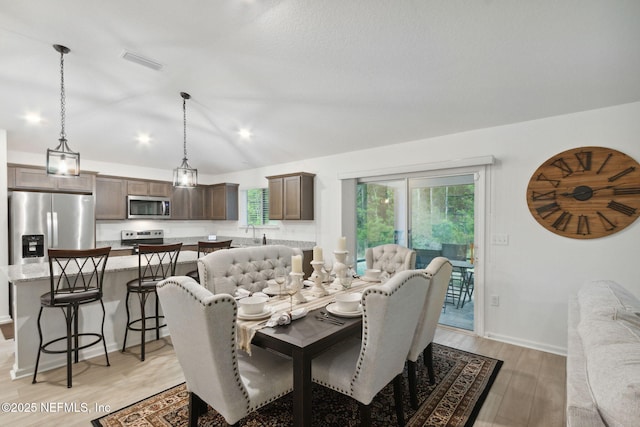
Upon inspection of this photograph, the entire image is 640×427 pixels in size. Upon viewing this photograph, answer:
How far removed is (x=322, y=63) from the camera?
2783 millimetres

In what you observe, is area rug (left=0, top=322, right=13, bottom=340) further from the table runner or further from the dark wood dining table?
the dark wood dining table

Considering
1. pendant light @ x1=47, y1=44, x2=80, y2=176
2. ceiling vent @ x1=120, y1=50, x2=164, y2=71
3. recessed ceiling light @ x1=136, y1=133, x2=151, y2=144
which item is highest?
ceiling vent @ x1=120, y1=50, x2=164, y2=71

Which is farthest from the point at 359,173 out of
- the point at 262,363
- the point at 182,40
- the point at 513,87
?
the point at 262,363

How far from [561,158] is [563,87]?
0.74 m

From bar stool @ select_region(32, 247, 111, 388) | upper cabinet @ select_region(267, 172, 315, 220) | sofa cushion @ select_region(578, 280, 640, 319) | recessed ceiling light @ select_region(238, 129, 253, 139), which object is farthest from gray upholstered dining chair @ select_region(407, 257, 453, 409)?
recessed ceiling light @ select_region(238, 129, 253, 139)

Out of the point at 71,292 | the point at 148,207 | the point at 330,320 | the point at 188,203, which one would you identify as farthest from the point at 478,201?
the point at 148,207

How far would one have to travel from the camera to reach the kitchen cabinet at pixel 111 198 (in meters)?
5.26

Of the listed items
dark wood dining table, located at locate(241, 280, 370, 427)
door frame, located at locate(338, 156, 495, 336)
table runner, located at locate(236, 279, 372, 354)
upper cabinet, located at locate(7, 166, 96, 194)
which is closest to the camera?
dark wood dining table, located at locate(241, 280, 370, 427)

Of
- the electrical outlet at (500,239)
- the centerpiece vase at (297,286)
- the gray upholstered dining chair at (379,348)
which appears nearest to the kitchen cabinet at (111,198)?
the centerpiece vase at (297,286)

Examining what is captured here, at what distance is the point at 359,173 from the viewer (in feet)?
15.1

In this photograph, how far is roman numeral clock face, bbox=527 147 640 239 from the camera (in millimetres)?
2795

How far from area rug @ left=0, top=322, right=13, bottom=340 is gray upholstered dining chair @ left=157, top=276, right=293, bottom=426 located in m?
3.24

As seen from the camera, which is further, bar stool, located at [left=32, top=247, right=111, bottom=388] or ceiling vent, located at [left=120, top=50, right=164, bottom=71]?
ceiling vent, located at [left=120, top=50, right=164, bottom=71]

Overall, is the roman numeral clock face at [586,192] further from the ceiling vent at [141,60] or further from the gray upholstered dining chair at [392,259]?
the ceiling vent at [141,60]
